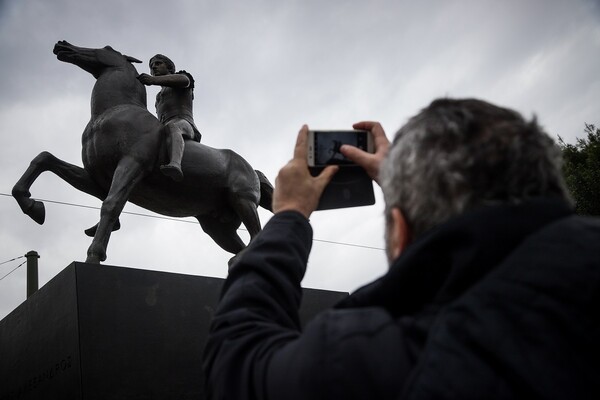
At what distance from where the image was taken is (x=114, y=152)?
16.3ft

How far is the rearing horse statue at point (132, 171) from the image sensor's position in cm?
492

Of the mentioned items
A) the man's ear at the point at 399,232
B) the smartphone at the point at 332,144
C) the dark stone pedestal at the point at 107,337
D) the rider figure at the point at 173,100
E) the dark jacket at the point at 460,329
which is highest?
the rider figure at the point at 173,100

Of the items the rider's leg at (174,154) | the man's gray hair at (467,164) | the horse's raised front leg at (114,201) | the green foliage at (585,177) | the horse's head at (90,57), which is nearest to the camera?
the man's gray hair at (467,164)

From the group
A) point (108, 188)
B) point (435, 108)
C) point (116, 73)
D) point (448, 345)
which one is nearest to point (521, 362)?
point (448, 345)

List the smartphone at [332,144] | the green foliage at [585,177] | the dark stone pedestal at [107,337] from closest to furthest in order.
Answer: the smartphone at [332,144], the dark stone pedestal at [107,337], the green foliage at [585,177]

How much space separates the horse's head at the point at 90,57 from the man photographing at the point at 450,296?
5.05m

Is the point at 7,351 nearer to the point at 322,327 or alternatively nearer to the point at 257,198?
the point at 257,198

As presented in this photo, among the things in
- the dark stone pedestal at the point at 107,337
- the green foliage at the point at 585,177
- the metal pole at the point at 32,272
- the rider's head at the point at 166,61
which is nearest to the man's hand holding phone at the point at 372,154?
the dark stone pedestal at the point at 107,337

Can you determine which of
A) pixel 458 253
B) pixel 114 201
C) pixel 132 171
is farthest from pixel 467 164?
pixel 132 171

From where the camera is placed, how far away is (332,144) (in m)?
1.31

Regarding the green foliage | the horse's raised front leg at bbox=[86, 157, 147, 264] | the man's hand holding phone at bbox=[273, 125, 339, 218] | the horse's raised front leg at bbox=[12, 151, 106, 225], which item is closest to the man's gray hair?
the man's hand holding phone at bbox=[273, 125, 339, 218]

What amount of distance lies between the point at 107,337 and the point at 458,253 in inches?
135

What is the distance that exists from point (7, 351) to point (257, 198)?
268 cm

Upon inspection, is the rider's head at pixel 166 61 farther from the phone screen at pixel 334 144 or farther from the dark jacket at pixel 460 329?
the dark jacket at pixel 460 329
